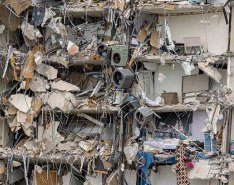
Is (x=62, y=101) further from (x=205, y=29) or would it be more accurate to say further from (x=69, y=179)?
(x=205, y=29)

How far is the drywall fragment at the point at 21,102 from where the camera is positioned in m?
10.3

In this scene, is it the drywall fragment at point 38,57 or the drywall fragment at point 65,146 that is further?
the drywall fragment at point 65,146

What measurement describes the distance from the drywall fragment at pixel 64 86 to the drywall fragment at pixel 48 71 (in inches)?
5.1

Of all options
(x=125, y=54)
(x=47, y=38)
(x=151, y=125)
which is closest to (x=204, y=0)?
(x=125, y=54)

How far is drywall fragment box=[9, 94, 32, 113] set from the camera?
10.3 metres

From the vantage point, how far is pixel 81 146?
33.2ft

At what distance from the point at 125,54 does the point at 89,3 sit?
116 cm

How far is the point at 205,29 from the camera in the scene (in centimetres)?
951

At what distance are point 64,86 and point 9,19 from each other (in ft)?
4.93

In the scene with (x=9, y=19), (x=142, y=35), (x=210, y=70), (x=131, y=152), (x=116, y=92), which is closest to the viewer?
(x=210, y=70)

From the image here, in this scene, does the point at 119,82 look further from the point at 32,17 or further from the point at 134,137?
the point at 32,17

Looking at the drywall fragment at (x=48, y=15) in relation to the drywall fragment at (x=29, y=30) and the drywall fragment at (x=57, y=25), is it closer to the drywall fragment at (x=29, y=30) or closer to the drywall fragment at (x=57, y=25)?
the drywall fragment at (x=57, y=25)

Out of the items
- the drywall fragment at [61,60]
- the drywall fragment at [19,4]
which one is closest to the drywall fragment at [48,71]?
the drywall fragment at [61,60]

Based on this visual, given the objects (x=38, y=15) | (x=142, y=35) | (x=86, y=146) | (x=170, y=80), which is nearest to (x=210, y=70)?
(x=170, y=80)
